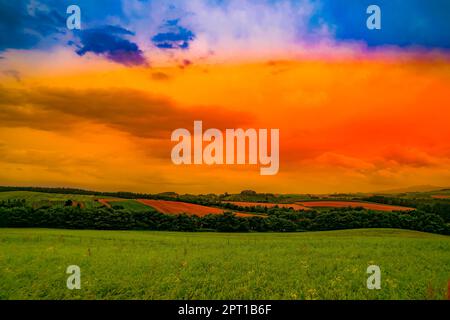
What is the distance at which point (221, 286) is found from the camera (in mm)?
16094

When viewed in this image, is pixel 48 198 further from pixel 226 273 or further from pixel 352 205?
pixel 226 273

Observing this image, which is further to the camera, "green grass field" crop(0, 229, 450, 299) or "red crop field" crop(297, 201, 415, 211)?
"red crop field" crop(297, 201, 415, 211)

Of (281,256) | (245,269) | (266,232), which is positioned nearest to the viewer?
(245,269)

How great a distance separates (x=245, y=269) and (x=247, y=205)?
3274cm

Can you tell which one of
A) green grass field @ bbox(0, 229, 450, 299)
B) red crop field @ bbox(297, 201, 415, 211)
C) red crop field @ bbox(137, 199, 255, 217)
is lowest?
green grass field @ bbox(0, 229, 450, 299)

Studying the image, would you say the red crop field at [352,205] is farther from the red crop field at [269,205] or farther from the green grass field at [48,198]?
the green grass field at [48,198]

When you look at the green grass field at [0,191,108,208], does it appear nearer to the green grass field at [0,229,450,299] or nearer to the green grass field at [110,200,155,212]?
the green grass field at [110,200,155,212]

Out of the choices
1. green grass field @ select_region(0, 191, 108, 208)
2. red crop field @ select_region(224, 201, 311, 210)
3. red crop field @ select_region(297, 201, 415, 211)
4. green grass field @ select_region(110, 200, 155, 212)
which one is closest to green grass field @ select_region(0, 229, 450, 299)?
red crop field @ select_region(297, 201, 415, 211)

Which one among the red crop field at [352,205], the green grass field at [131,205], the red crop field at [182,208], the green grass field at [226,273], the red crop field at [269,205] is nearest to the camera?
the green grass field at [226,273]

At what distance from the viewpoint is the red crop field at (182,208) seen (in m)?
51.9

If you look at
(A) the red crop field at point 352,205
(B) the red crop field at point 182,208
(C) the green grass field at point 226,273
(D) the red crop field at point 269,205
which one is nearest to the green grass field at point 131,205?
(B) the red crop field at point 182,208

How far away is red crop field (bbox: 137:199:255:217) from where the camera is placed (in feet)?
170
